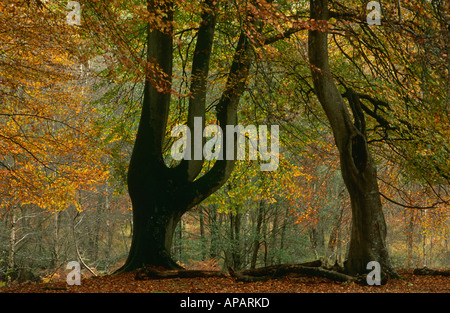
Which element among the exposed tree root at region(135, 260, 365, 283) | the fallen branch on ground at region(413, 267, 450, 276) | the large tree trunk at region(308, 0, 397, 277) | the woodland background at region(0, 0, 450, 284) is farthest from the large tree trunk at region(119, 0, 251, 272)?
the fallen branch on ground at region(413, 267, 450, 276)

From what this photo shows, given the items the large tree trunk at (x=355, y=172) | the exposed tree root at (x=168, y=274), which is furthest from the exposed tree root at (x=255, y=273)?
the large tree trunk at (x=355, y=172)

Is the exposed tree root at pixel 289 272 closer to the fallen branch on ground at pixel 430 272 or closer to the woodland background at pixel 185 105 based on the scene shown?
the woodland background at pixel 185 105

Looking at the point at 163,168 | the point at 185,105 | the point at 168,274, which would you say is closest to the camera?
the point at 168,274

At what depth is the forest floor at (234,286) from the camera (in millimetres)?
6031

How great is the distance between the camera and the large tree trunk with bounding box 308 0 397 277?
22.9ft

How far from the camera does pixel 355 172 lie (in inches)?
281

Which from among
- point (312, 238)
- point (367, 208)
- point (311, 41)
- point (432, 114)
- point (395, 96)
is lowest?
point (312, 238)

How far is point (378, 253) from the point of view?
693 centimetres

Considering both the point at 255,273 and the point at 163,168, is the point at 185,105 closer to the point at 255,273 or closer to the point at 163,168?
the point at 163,168

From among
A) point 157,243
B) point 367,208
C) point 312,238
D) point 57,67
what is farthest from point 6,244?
point 367,208

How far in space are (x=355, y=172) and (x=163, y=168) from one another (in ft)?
12.2

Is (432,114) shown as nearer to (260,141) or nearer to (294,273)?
(294,273)

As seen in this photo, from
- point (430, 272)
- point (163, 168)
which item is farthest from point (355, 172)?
point (163, 168)
